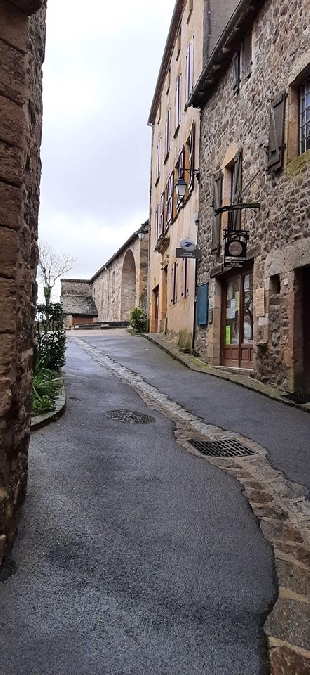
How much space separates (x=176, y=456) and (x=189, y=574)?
6.63 feet

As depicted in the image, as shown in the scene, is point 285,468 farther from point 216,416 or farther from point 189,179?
point 189,179

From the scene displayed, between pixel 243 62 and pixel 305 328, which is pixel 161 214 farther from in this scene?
pixel 305 328

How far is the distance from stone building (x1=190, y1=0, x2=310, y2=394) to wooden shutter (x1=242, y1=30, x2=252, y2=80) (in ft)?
0.07

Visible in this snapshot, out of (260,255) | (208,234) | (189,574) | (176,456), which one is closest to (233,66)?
(208,234)

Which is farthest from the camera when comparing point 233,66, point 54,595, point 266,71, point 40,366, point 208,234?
point 208,234

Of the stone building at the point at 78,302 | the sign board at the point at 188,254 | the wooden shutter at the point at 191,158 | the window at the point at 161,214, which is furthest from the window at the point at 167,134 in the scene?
the stone building at the point at 78,302

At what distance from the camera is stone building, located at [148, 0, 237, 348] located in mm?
13773

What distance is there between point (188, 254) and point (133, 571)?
36.0 feet

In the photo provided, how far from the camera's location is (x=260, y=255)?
30.6 feet

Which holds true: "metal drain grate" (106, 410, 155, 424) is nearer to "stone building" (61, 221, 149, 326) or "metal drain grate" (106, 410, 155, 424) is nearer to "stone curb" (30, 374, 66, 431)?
"stone curb" (30, 374, 66, 431)

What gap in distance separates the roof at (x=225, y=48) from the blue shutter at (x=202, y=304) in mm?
5249

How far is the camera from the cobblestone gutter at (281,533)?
1.92 meters

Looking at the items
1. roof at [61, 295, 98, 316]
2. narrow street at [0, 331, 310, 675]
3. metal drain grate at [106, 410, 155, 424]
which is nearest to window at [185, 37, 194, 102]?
metal drain grate at [106, 410, 155, 424]

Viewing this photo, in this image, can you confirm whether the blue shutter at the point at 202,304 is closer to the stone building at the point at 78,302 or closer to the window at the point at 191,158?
the window at the point at 191,158
